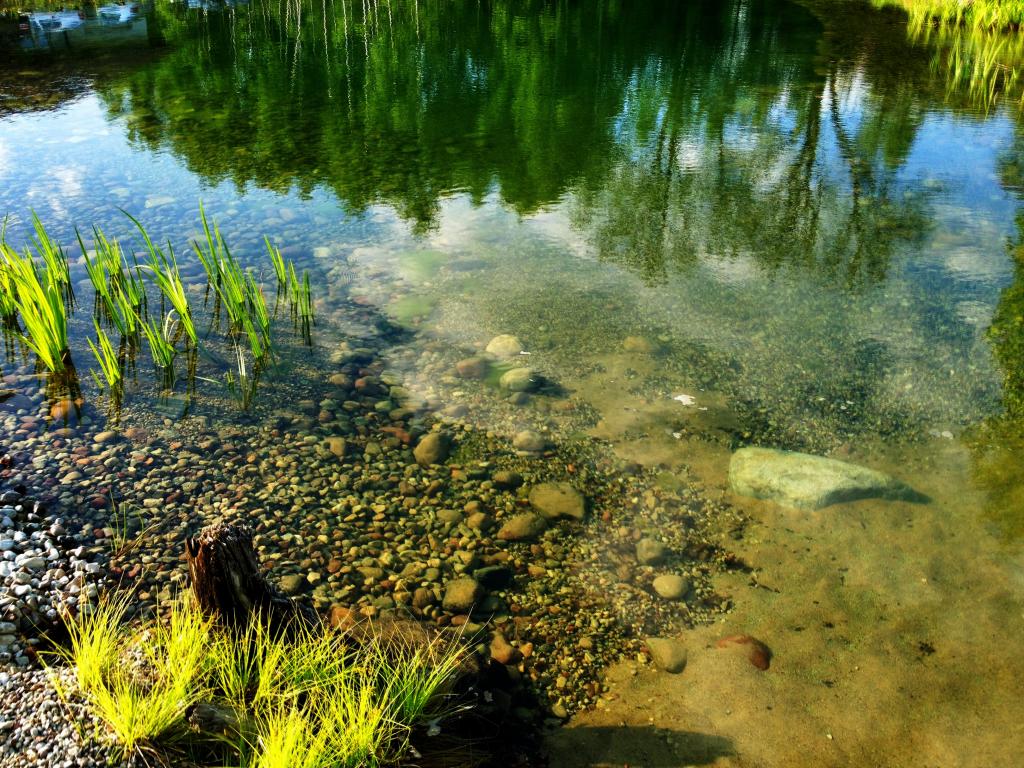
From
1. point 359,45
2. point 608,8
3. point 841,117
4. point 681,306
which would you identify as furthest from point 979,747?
point 608,8

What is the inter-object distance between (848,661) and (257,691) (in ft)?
9.96

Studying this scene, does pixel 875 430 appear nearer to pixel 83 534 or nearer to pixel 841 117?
pixel 83 534

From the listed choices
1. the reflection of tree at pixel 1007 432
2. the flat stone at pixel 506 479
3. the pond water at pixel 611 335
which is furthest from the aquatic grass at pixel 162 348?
the reflection of tree at pixel 1007 432

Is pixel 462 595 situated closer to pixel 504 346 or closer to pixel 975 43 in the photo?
pixel 504 346

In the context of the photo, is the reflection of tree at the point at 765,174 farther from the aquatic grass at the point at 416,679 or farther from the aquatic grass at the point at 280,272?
the aquatic grass at the point at 416,679

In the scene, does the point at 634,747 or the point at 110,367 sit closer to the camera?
the point at 634,747

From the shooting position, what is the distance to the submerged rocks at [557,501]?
5116mm

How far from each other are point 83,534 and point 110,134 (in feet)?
33.1

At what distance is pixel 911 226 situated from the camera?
29.8ft

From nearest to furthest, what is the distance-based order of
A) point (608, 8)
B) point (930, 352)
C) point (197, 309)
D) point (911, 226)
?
point (930, 352)
point (197, 309)
point (911, 226)
point (608, 8)

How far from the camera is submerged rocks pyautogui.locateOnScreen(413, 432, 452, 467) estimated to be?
557 cm

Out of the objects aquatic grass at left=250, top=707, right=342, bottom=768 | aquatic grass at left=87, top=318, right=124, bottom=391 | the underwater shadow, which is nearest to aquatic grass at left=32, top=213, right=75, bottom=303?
aquatic grass at left=87, top=318, right=124, bottom=391

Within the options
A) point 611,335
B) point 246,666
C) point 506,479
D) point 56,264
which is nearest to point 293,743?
point 246,666

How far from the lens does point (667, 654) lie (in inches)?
163
